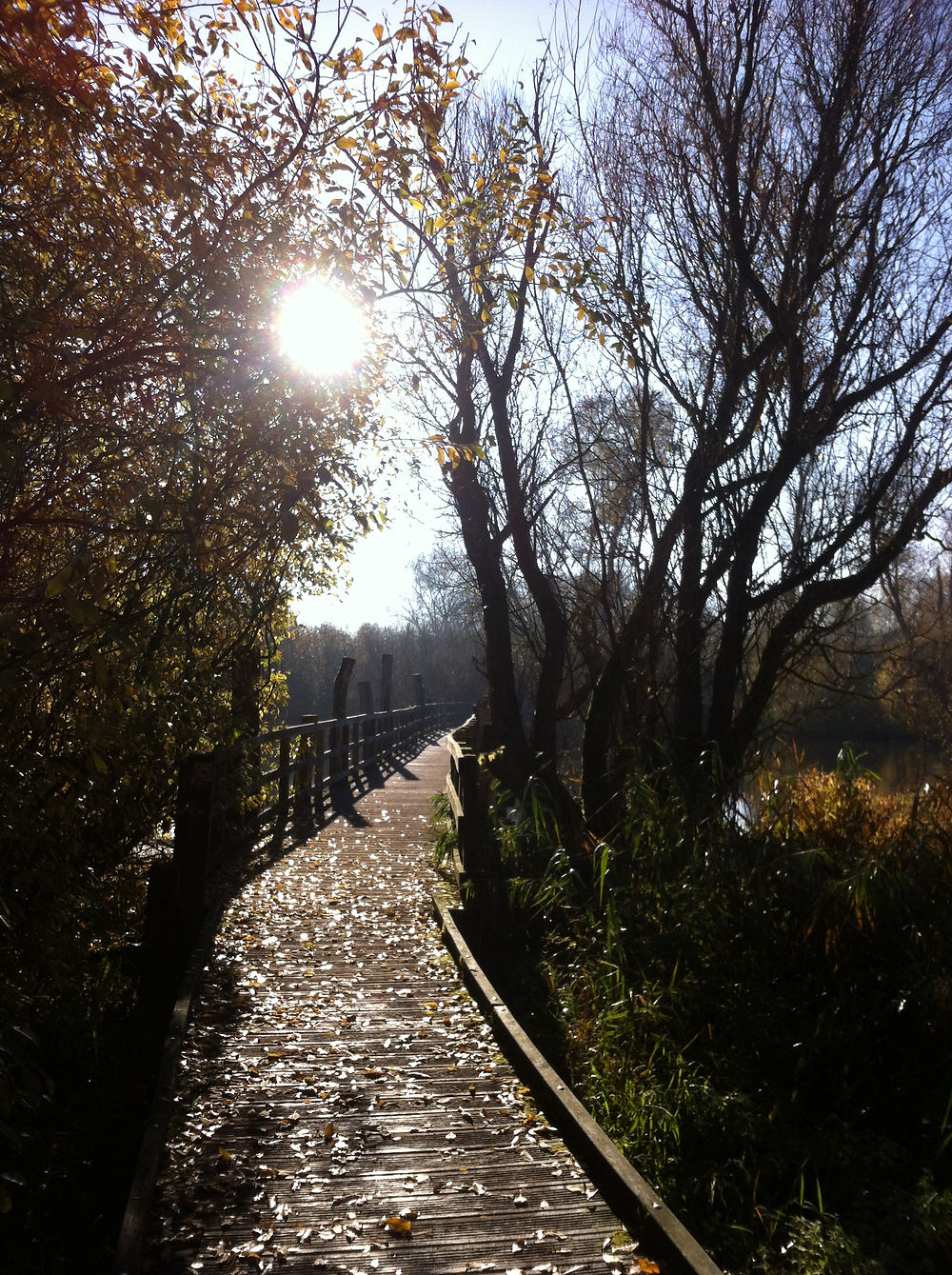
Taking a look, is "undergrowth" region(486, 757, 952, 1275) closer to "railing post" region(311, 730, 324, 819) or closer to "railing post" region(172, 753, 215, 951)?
"railing post" region(172, 753, 215, 951)

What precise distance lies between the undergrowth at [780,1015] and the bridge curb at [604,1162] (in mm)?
599

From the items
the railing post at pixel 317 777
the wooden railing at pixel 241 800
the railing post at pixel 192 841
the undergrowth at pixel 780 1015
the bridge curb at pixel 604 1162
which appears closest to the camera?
the bridge curb at pixel 604 1162

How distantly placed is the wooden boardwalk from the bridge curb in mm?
67

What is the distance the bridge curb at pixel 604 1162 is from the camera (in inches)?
135

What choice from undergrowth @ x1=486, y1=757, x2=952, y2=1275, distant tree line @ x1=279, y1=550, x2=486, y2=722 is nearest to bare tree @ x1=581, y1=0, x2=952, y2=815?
undergrowth @ x1=486, y1=757, x2=952, y2=1275

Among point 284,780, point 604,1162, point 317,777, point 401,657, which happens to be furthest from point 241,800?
point 401,657

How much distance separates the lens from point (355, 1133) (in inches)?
177

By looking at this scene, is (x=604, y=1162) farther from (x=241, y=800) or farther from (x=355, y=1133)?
(x=241, y=800)

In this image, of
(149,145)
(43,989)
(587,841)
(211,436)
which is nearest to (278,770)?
(587,841)

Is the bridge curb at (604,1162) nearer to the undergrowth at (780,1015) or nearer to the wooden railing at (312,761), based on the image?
the undergrowth at (780,1015)

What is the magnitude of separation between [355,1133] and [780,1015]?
8.96 ft

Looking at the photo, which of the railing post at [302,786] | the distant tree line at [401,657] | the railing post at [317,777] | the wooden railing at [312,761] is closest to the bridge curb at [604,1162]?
the wooden railing at [312,761]

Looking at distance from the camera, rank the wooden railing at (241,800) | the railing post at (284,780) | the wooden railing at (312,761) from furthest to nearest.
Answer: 1. the railing post at (284,780)
2. the wooden railing at (312,761)
3. the wooden railing at (241,800)

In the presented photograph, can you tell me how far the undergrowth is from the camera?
4.64 metres
